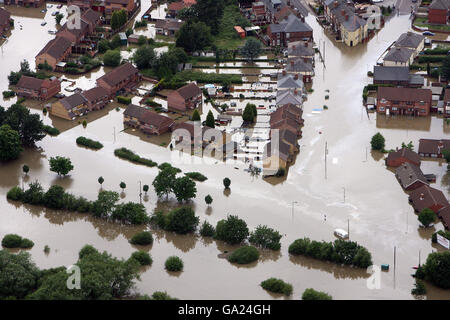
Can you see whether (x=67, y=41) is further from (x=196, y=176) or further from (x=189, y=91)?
(x=196, y=176)

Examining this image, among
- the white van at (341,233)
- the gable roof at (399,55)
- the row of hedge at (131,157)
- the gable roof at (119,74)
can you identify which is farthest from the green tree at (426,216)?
the gable roof at (119,74)

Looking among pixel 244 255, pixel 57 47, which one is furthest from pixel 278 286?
pixel 57 47

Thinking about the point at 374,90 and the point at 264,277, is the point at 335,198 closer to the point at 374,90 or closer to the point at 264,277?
the point at 264,277

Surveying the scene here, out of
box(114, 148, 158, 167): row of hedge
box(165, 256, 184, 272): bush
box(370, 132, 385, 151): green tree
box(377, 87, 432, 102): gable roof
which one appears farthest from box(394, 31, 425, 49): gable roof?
box(165, 256, 184, 272): bush

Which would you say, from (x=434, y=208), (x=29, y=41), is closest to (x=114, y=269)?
(x=434, y=208)

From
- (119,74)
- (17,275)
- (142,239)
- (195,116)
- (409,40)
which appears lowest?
(17,275)

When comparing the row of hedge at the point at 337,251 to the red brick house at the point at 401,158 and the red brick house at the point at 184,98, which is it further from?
the red brick house at the point at 184,98

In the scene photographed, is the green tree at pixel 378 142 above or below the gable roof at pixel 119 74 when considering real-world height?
below
